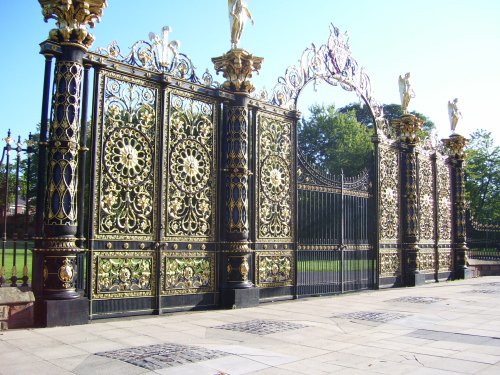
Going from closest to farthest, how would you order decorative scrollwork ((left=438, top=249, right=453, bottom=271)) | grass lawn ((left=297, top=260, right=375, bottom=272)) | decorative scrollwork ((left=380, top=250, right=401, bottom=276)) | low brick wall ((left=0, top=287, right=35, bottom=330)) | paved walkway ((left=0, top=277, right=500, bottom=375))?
paved walkway ((left=0, top=277, right=500, bottom=375))
low brick wall ((left=0, top=287, right=35, bottom=330))
grass lawn ((left=297, top=260, right=375, bottom=272))
decorative scrollwork ((left=380, top=250, right=401, bottom=276))
decorative scrollwork ((left=438, top=249, right=453, bottom=271))

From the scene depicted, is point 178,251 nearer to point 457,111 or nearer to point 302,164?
point 302,164

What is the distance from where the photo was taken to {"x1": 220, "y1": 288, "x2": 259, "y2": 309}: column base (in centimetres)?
1005

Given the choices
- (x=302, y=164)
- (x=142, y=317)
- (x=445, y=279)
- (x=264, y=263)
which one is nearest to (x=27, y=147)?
(x=142, y=317)

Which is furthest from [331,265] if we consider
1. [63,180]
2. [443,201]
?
[443,201]

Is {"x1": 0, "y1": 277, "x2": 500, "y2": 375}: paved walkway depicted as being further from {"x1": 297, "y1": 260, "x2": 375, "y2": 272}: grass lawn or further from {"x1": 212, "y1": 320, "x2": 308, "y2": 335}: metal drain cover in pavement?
{"x1": 297, "y1": 260, "x2": 375, "y2": 272}: grass lawn

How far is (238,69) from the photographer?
1064 centimetres

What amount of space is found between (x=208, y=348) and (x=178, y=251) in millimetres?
3576

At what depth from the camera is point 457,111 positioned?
62.9ft

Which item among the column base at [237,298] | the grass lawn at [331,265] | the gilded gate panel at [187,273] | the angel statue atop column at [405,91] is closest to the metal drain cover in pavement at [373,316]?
the column base at [237,298]

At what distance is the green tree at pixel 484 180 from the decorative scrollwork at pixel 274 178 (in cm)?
2686

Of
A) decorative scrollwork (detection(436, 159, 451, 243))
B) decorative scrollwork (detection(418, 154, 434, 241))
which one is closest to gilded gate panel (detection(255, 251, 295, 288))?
decorative scrollwork (detection(418, 154, 434, 241))

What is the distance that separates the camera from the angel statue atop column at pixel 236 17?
10.6 m

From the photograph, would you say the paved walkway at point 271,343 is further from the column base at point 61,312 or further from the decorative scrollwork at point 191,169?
the decorative scrollwork at point 191,169

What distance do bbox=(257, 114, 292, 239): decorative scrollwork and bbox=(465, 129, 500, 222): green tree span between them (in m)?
26.9
